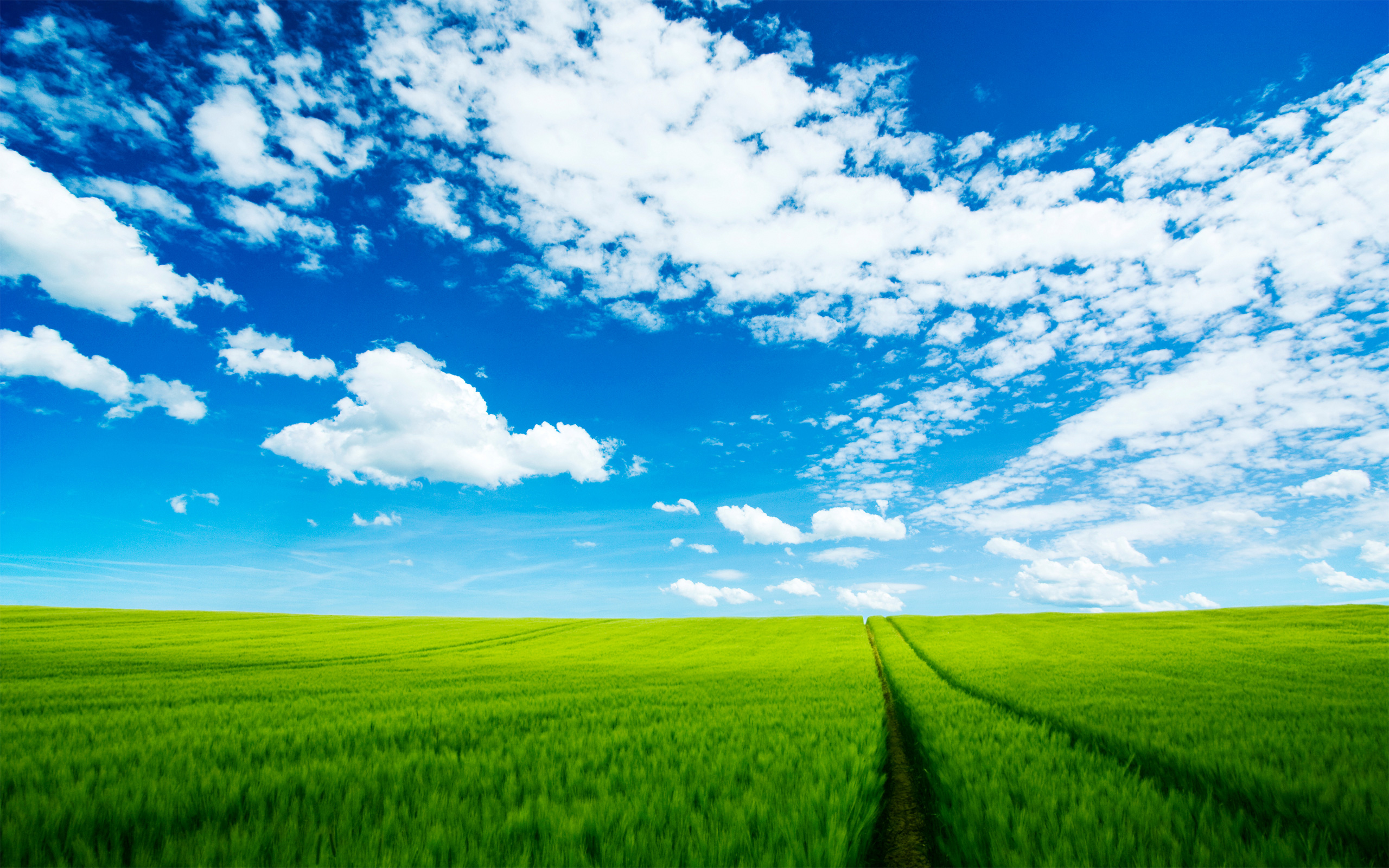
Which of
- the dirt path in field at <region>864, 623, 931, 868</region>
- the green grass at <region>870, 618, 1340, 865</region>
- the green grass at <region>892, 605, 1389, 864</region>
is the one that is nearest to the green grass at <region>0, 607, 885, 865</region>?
the dirt path in field at <region>864, 623, 931, 868</region>

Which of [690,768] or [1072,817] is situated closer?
[1072,817]

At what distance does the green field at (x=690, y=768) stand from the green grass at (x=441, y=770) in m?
0.03

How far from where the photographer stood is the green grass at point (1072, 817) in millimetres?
3338

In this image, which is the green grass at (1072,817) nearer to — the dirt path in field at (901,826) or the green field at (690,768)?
the green field at (690,768)

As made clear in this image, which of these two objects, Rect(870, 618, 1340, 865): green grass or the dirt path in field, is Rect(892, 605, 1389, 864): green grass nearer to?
Rect(870, 618, 1340, 865): green grass

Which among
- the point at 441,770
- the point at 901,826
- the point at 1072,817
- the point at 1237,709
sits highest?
the point at 1072,817

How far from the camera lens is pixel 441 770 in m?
5.20

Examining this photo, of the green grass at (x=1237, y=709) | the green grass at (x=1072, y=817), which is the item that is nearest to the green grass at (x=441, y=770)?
the green grass at (x=1072, y=817)

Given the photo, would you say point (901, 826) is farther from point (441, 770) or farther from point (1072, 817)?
point (441, 770)

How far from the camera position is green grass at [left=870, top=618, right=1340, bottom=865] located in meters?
3.34

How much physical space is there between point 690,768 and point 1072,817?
2.93 m

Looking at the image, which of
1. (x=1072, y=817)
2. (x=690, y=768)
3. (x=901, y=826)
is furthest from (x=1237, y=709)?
(x=690, y=768)

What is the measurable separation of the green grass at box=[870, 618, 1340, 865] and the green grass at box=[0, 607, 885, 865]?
705 mm

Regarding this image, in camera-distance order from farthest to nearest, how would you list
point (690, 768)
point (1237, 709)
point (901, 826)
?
point (1237, 709), point (901, 826), point (690, 768)
